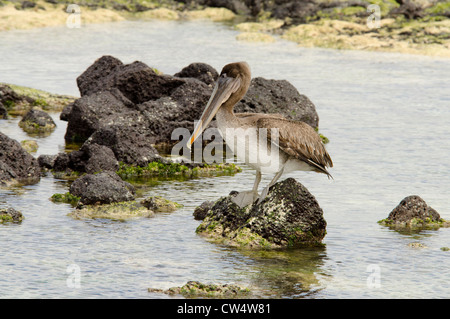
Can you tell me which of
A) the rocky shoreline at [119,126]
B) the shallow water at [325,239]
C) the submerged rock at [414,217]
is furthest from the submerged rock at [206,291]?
the submerged rock at [414,217]

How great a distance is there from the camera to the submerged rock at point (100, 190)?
512 inches

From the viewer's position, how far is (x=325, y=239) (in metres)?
11.9

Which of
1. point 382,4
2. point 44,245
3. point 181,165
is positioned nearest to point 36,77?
point 181,165

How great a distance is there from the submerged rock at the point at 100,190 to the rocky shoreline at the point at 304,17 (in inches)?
1006

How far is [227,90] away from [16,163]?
5.94 metres

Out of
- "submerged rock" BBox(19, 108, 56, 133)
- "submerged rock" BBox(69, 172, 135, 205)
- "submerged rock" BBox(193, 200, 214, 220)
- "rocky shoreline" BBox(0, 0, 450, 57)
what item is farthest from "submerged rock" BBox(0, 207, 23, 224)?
"rocky shoreline" BBox(0, 0, 450, 57)

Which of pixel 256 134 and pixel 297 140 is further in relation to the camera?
pixel 297 140

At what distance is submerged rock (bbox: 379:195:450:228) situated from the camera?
41.5 feet

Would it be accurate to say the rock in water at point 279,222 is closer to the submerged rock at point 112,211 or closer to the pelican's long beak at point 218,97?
the pelican's long beak at point 218,97

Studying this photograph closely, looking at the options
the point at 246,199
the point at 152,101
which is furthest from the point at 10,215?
the point at 152,101

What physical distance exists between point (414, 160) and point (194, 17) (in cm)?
4025

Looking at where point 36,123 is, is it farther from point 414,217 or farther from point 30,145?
point 414,217

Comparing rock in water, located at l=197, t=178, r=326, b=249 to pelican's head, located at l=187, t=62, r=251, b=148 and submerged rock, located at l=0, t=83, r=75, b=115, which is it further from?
submerged rock, located at l=0, t=83, r=75, b=115
